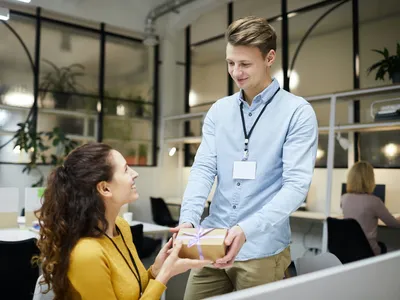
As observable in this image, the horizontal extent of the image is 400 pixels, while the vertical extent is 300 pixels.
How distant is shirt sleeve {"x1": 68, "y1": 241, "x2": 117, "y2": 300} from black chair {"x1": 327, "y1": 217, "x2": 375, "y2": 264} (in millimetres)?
2609

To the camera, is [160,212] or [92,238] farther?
[160,212]

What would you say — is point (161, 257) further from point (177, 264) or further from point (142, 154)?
point (142, 154)

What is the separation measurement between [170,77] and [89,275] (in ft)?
20.5

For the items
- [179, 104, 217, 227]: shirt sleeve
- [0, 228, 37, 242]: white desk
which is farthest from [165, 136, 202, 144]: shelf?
[179, 104, 217, 227]: shirt sleeve

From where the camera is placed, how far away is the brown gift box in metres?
1.07

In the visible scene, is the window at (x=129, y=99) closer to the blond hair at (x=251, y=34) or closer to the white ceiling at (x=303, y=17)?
the white ceiling at (x=303, y=17)

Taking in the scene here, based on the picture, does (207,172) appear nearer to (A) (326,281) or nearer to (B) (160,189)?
(A) (326,281)

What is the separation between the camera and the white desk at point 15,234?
10.1ft

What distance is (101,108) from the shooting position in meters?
6.48

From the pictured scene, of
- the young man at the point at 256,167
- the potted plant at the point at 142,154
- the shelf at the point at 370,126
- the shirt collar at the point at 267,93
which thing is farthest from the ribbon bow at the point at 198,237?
the potted plant at the point at 142,154

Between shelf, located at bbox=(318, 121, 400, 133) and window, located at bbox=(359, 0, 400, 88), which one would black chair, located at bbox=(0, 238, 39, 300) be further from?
window, located at bbox=(359, 0, 400, 88)

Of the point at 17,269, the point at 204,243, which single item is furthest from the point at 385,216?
the point at 204,243

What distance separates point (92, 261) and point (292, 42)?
5125mm

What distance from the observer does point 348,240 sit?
349 centimetres
